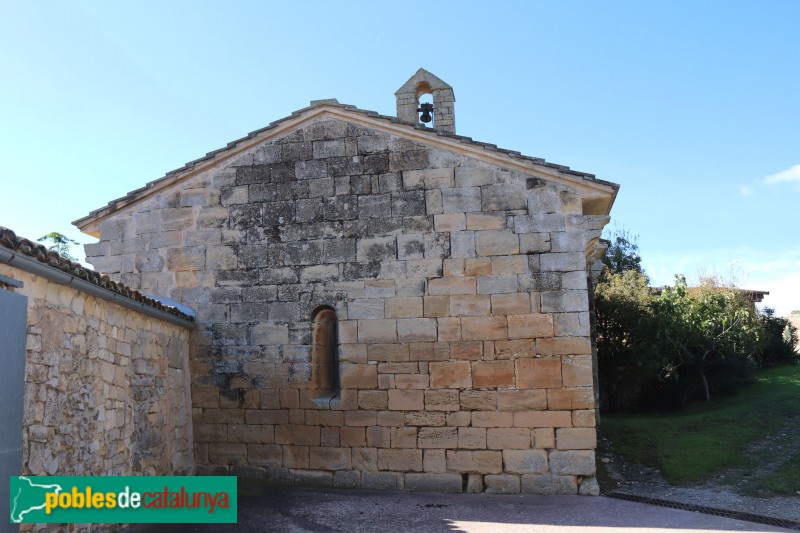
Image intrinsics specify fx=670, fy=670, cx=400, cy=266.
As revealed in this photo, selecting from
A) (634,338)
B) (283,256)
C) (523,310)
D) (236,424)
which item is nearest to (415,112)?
(283,256)

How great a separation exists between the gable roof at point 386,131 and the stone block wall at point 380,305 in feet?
0.40

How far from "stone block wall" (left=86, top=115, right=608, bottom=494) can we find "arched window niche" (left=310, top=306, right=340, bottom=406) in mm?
120

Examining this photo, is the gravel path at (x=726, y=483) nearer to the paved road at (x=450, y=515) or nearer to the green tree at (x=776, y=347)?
the paved road at (x=450, y=515)

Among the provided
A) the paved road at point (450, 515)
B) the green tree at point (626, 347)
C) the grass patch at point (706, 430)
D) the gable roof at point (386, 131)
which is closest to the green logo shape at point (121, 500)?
the paved road at point (450, 515)

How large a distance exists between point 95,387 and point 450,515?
4116 mm

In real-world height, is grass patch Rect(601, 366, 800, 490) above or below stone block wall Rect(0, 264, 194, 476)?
below

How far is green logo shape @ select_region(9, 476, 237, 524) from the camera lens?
17.6ft

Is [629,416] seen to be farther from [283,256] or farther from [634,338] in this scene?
[283,256]

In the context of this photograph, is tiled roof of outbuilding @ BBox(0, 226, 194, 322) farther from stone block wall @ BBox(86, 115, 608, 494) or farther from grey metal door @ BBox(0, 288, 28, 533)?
stone block wall @ BBox(86, 115, 608, 494)

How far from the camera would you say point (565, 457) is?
860 cm

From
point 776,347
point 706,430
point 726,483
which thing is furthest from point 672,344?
point 726,483

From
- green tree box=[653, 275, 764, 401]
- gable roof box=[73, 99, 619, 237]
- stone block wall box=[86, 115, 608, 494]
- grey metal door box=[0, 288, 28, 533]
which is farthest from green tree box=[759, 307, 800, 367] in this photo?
grey metal door box=[0, 288, 28, 533]

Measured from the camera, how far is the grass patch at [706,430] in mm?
9859

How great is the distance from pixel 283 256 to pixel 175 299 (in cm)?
179
